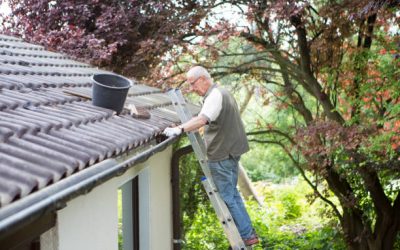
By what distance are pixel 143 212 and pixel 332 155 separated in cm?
335

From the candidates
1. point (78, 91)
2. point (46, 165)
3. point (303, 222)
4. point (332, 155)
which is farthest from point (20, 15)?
point (303, 222)

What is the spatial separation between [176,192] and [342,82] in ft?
9.89

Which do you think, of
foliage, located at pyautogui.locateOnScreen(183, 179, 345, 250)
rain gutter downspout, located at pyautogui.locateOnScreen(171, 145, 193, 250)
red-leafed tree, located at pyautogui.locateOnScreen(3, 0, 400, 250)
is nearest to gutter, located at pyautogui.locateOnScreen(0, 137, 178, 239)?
rain gutter downspout, located at pyautogui.locateOnScreen(171, 145, 193, 250)

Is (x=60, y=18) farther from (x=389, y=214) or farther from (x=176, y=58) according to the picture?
(x=389, y=214)

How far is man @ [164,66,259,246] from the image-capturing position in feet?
16.7

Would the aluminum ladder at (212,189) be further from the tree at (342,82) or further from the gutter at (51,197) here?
the gutter at (51,197)

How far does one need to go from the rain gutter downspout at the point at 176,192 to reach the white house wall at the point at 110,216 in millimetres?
118

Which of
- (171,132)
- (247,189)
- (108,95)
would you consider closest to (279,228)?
(247,189)

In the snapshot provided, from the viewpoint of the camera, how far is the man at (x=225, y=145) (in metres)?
5.08

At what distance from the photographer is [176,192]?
6492 millimetres

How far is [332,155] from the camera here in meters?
7.57

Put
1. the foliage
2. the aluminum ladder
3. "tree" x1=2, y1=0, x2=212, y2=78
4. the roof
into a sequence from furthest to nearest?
the foliage < "tree" x1=2, y1=0, x2=212, y2=78 < the aluminum ladder < the roof

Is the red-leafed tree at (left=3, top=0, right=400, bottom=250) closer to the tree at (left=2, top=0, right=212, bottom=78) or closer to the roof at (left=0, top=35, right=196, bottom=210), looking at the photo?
the tree at (left=2, top=0, right=212, bottom=78)

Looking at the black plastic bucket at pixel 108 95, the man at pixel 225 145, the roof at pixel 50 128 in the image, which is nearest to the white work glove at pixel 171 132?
the roof at pixel 50 128
